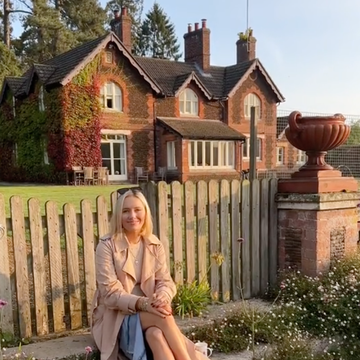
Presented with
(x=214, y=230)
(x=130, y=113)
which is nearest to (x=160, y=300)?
(x=214, y=230)

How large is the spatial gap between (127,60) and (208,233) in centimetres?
1899

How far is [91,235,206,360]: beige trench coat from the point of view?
288cm

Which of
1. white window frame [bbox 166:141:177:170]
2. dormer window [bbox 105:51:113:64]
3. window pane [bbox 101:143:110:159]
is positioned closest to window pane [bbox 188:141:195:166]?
white window frame [bbox 166:141:177:170]

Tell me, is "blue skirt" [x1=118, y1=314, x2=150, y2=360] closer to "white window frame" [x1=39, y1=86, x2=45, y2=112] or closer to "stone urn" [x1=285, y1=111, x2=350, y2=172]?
"stone urn" [x1=285, y1=111, x2=350, y2=172]

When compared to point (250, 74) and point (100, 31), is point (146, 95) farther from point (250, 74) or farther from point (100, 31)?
point (100, 31)

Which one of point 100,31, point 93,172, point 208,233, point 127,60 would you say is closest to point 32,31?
point 100,31

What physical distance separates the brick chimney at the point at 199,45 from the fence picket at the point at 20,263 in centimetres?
2520

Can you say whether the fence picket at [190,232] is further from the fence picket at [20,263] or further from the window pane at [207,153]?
the window pane at [207,153]

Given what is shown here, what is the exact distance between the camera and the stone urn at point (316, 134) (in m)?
4.59

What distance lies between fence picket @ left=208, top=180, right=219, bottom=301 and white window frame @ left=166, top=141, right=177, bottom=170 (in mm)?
18527

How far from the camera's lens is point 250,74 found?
26922 millimetres

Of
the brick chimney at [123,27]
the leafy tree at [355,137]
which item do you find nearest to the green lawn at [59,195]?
the leafy tree at [355,137]

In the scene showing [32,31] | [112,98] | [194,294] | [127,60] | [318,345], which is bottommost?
[318,345]

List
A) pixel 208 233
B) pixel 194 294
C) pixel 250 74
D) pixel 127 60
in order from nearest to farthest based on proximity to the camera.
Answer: pixel 194 294 → pixel 208 233 → pixel 127 60 → pixel 250 74
